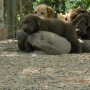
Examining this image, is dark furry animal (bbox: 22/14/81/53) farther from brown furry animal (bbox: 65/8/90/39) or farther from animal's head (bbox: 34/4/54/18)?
animal's head (bbox: 34/4/54/18)

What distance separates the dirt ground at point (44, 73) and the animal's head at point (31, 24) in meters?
1.50

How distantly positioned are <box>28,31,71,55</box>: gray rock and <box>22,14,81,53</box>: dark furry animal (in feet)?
0.60

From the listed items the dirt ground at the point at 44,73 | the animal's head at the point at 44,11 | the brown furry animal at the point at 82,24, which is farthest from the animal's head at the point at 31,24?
the animal's head at the point at 44,11

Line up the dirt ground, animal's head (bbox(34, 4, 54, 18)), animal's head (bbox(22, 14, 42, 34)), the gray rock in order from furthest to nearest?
animal's head (bbox(34, 4, 54, 18)) < animal's head (bbox(22, 14, 42, 34)) < the gray rock < the dirt ground

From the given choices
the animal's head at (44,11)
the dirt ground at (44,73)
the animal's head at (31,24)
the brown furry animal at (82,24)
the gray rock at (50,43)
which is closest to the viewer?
the dirt ground at (44,73)

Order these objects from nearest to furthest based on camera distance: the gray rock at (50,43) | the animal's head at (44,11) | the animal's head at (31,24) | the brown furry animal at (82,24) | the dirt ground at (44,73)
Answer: the dirt ground at (44,73), the gray rock at (50,43), the animal's head at (31,24), the brown furry animal at (82,24), the animal's head at (44,11)

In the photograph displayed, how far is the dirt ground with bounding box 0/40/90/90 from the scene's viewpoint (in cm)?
475

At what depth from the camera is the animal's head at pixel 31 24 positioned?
8.43 meters

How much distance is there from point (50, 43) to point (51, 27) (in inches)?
19.1

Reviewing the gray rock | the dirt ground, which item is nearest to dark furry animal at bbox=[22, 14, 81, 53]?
the gray rock

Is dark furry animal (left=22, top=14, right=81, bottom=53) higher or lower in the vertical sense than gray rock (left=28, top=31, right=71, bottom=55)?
higher

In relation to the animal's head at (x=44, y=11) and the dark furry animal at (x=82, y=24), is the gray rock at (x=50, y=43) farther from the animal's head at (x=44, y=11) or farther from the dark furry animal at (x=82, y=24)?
the animal's head at (x=44, y=11)

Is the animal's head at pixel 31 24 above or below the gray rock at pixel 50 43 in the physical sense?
above

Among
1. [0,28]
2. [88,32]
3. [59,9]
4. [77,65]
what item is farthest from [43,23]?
[59,9]
